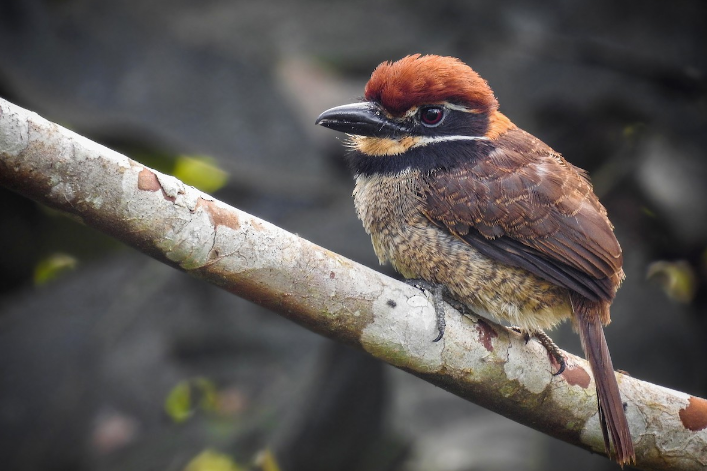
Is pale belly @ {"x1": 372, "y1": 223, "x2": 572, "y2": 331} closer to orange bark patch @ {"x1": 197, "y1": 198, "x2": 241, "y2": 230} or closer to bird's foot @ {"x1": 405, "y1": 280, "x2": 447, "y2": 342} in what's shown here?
bird's foot @ {"x1": 405, "y1": 280, "x2": 447, "y2": 342}

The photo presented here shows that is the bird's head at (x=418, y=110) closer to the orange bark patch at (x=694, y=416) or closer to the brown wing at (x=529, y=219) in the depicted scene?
the brown wing at (x=529, y=219)

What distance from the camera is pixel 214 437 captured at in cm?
270

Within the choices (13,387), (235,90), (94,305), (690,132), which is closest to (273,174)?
(235,90)

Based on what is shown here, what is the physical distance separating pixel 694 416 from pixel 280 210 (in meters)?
1.59

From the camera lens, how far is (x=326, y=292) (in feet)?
5.85

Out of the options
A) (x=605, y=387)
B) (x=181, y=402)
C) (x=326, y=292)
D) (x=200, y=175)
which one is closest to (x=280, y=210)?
(x=200, y=175)

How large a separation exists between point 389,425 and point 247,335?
0.62 metres

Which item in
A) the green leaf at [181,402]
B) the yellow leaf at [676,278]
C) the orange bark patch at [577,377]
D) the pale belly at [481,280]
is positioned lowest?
the green leaf at [181,402]

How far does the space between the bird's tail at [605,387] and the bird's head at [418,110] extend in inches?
24.9

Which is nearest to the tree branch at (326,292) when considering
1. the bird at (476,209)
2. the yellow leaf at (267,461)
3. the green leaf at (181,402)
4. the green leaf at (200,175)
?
the bird at (476,209)

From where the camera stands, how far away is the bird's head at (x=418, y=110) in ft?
7.45

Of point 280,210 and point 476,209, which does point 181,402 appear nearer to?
point 280,210

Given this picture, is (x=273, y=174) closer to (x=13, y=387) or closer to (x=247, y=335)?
(x=247, y=335)

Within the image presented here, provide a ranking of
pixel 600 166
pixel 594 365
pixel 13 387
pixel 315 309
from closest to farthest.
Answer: pixel 315 309, pixel 594 365, pixel 13 387, pixel 600 166
